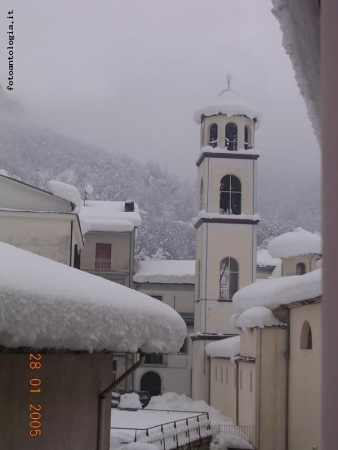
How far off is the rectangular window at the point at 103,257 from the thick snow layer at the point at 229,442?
18.1 meters

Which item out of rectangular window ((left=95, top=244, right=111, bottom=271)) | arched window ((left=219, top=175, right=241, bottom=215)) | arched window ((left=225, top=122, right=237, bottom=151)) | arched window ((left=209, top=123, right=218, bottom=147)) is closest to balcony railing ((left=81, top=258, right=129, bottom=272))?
rectangular window ((left=95, top=244, right=111, bottom=271))

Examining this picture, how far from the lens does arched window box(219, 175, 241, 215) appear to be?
30.9 metres

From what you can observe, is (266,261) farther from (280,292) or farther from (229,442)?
(229,442)

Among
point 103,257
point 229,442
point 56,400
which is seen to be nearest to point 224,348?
point 229,442

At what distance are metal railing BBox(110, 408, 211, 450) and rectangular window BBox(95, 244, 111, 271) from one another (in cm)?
1741

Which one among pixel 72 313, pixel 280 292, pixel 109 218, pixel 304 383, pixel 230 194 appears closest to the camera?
pixel 72 313

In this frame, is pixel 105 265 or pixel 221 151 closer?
pixel 221 151

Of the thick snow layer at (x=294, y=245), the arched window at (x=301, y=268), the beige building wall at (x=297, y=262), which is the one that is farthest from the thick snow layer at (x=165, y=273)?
the arched window at (x=301, y=268)

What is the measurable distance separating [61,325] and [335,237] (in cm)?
299

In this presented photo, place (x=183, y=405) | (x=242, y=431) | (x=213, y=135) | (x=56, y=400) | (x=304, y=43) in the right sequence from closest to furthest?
(x=304, y=43), (x=56, y=400), (x=242, y=431), (x=183, y=405), (x=213, y=135)

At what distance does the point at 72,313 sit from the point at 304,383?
50.1 ft

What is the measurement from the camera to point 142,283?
38.5 metres

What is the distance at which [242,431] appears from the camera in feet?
70.6
